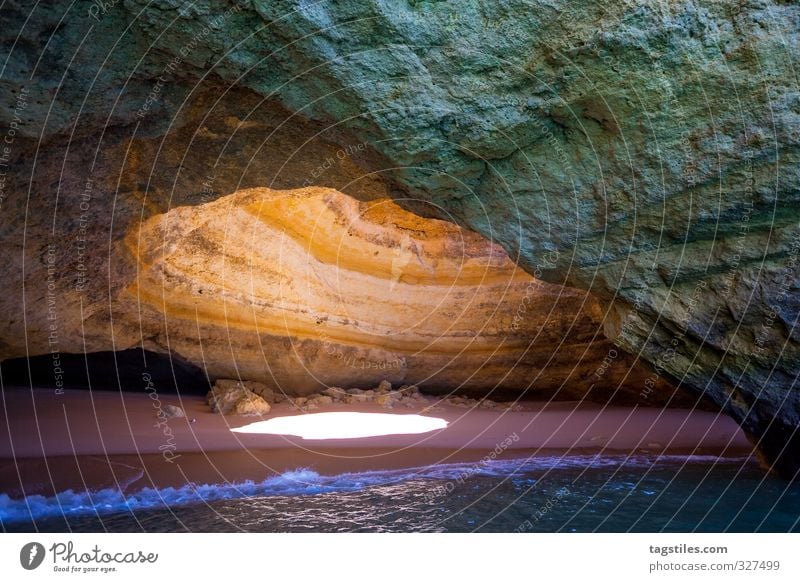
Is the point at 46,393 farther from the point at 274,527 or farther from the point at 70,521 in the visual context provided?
the point at 274,527

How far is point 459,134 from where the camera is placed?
16.5 feet

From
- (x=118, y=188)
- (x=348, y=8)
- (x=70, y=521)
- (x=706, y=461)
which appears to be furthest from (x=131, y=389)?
(x=706, y=461)

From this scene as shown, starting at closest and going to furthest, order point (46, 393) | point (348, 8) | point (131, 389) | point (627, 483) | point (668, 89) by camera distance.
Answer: point (348, 8), point (668, 89), point (627, 483), point (46, 393), point (131, 389)

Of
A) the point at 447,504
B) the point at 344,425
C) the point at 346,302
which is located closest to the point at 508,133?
the point at 447,504

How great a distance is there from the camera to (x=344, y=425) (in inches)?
328

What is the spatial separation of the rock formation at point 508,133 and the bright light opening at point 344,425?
3051 mm

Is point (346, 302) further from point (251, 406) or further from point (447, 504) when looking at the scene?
point (447, 504)

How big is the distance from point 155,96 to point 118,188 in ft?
5.63

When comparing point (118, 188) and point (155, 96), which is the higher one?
point (155, 96)

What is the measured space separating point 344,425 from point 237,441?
1.74 m

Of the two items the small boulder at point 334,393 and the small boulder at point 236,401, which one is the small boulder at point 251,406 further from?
the small boulder at point 334,393

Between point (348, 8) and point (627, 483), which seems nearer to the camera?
point (348, 8)
